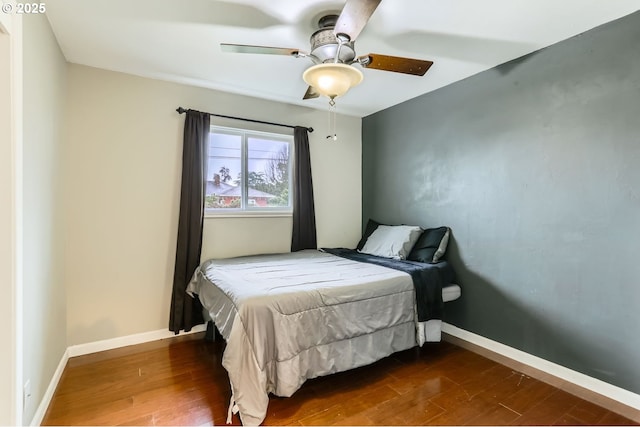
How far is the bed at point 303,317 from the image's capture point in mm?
1825

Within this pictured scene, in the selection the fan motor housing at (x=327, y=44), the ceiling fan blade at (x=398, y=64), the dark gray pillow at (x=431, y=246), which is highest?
the fan motor housing at (x=327, y=44)

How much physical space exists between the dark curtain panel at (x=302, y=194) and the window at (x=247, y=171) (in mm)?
130

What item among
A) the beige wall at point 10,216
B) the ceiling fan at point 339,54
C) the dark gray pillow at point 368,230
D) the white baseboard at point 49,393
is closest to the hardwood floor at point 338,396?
the white baseboard at point 49,393

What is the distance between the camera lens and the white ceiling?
192cm

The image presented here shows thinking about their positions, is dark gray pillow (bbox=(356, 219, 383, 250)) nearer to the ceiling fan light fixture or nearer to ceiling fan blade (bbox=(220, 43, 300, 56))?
the ceiling fan light fixture

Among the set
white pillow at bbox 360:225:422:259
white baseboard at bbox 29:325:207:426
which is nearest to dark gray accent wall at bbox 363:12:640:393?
white pillow at bbox 360:225:422:259

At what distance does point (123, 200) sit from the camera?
2.83 metres

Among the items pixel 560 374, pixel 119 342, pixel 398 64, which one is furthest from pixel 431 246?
pixel 119 342

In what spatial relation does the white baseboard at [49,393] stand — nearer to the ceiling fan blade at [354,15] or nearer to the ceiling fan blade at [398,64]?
the ceiling fan blade at [354,15]

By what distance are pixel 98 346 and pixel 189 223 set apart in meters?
1.25

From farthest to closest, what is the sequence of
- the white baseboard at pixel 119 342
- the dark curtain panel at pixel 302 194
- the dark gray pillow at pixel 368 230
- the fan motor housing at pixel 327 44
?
the dark gray pillow at pixel 368 230, the dark curtain panel at pixel 302 194, the white baseboard at pixel 119 342, the fan motor housing at pixel 327 44

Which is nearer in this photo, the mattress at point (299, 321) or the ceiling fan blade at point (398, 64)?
the mattress at point (299, 321)

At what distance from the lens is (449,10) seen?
1.94 metres

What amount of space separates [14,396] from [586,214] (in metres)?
3.34
